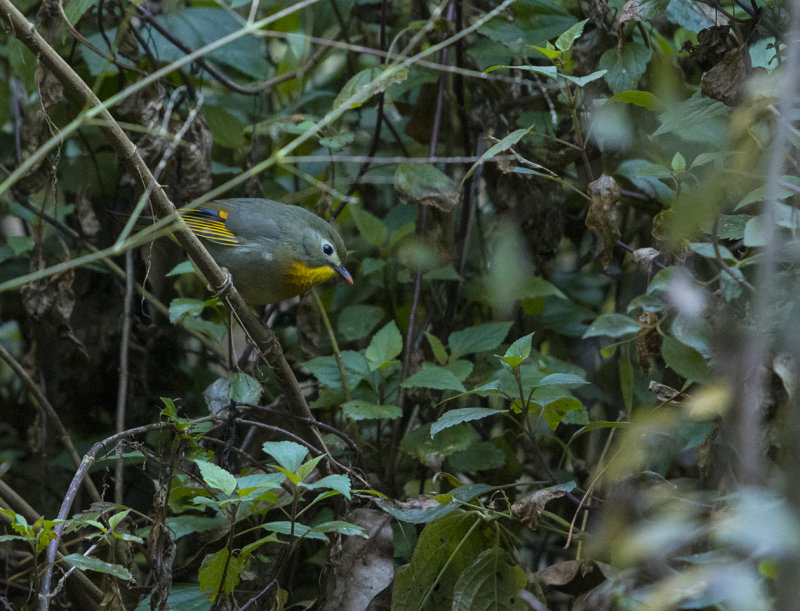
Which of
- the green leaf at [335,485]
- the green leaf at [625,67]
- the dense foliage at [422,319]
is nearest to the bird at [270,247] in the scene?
the dense foliage at [422,319]

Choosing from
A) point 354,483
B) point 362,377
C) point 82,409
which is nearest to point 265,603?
point 354,483

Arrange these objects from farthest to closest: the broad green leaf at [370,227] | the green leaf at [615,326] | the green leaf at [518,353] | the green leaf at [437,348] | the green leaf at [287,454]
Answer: the broad green leaf at [370,227] < the green leaf at [437,348] < the green leaf at [518,353] < the green leaf at [615,326] < the green leaf at [287,454]

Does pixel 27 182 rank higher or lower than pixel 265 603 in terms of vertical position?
higher

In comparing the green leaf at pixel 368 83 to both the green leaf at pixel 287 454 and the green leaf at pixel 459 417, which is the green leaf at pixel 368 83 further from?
the green leaf at pixel 287 454

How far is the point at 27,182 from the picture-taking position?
2959 mm

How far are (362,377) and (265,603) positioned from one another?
0.82 metres

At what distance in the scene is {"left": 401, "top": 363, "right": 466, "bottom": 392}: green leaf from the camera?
2346 millimetres

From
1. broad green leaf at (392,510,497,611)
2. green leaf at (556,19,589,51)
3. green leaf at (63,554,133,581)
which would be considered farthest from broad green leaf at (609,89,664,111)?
green leaf at (63,554,133,581)

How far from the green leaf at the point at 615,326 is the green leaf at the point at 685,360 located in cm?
14

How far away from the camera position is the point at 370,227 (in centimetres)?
321

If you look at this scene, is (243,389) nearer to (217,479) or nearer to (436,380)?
(436,380)

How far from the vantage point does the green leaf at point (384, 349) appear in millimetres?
2697

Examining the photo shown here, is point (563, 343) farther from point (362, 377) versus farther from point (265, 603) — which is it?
point (265, 603)

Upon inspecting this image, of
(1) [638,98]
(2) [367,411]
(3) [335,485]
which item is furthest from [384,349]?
(1) [638,98]
